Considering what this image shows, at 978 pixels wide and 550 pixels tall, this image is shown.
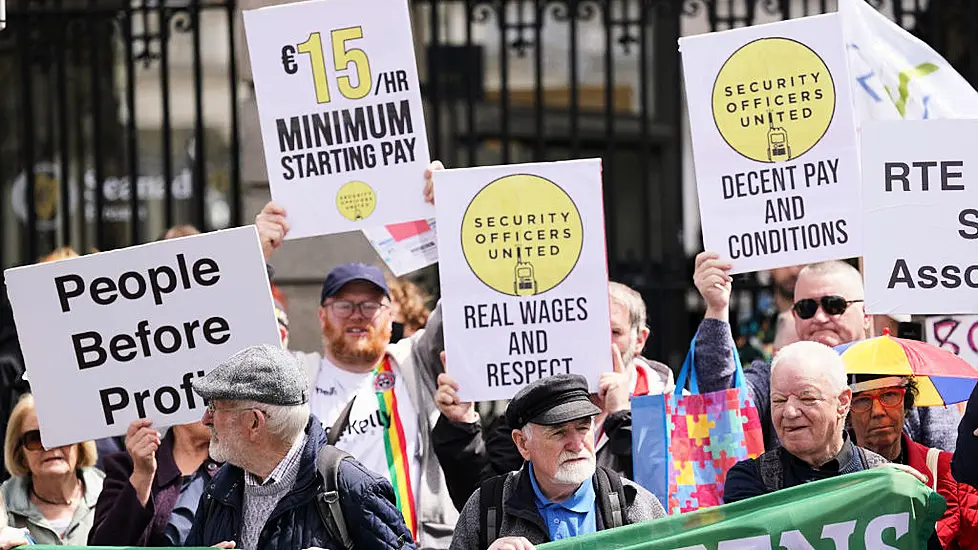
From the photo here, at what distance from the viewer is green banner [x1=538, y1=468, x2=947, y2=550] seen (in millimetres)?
4570

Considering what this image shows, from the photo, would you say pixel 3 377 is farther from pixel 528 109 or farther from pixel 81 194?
pixel 528 109

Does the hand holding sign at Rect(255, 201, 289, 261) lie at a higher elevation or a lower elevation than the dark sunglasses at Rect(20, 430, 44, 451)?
higher

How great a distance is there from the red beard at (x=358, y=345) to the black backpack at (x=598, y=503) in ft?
4.60

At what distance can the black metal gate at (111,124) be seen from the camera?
343 inches

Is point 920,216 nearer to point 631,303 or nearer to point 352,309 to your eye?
point 631,303

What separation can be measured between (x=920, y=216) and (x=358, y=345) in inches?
81.6

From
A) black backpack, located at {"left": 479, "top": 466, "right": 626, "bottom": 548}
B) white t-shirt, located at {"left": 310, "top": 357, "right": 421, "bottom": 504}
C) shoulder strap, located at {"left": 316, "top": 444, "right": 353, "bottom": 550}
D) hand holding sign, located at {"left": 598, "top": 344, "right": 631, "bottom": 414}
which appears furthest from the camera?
white t-shirt, located at {"left": 310, "top": 357, "right": 421, "bottom": 504}

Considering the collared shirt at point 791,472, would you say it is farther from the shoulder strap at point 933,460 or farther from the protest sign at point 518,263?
the protest sign at point 518,263

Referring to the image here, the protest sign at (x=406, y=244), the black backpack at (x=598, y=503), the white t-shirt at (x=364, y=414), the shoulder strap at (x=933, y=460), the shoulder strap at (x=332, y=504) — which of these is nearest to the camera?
the shoulder strap at (x=332, y=504)

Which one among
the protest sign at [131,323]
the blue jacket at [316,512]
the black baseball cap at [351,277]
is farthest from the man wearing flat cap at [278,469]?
the black baseball cap at [351,277]

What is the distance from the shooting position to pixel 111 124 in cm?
1445

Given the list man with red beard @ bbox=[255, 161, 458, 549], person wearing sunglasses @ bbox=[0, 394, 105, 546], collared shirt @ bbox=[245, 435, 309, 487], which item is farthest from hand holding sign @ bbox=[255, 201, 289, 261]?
collared shirt @ bbox=[245, 435, 309, 487]

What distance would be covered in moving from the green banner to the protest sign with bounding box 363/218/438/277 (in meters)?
1.98

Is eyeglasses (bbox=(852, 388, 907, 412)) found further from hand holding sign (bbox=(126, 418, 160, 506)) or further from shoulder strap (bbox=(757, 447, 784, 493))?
hand holding sign (bbox=(126, 418, 160, 506))
